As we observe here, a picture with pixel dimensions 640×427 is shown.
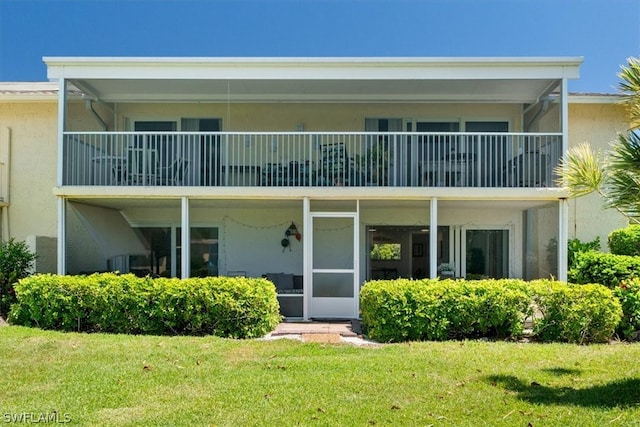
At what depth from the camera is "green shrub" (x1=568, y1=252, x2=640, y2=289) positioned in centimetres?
1053

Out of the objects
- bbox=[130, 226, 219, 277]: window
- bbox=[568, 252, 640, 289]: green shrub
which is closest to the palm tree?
bbox=[568, 252, 640, 289]: green shrub

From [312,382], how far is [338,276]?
4876mm

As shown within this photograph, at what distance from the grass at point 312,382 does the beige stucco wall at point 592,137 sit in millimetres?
5515

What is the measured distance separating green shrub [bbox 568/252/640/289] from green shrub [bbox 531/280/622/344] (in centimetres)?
209

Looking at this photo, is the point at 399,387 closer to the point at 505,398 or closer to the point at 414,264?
the point at 505,398

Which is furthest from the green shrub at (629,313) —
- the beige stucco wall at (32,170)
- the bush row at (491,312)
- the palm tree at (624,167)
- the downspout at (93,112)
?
the beige stucco wall at (32,170)

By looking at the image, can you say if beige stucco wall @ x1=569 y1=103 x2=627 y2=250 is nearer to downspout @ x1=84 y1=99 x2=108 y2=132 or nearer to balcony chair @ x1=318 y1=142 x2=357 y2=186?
balcony chair @ x1=318 y1=142 x2=357 y2=186

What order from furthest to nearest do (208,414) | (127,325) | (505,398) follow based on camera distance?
(127,325) → (505,398) → (208,414)

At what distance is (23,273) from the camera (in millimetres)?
10844

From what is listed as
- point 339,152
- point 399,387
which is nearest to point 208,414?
point 399,387

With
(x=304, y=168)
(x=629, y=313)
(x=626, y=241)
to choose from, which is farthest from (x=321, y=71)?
(x=626, y=241)

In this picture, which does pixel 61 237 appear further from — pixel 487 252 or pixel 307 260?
pixel 487 252

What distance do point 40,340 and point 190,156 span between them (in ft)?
16.9

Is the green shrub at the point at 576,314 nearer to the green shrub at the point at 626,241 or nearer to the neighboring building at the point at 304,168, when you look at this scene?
the neighboring building at the point at 304,168
